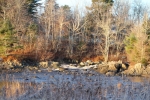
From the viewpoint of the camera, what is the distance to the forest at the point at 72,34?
37750 millimetres

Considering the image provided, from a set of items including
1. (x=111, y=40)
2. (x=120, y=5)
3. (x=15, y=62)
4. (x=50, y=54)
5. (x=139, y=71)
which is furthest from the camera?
(x=120, y=5)

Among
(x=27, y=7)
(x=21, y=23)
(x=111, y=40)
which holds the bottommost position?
(x=111, y=40)

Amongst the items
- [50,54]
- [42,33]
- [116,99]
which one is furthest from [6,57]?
[116,99]

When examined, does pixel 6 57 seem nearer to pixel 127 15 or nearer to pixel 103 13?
pixel 103 13

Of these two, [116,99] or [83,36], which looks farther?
[83,36]

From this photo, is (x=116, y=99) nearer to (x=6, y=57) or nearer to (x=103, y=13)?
(x=6, y=57)

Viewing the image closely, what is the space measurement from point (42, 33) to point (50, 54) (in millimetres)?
7178

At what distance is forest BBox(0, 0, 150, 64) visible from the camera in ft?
124

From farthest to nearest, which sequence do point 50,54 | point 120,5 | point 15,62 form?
point 120,5 < point 50,54 < point 15,62

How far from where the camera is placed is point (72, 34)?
2030 inches

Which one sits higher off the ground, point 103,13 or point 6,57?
point 103,13

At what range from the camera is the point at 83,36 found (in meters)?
53.5

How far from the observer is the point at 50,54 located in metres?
45.2

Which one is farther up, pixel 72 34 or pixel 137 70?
pixel 72 34
